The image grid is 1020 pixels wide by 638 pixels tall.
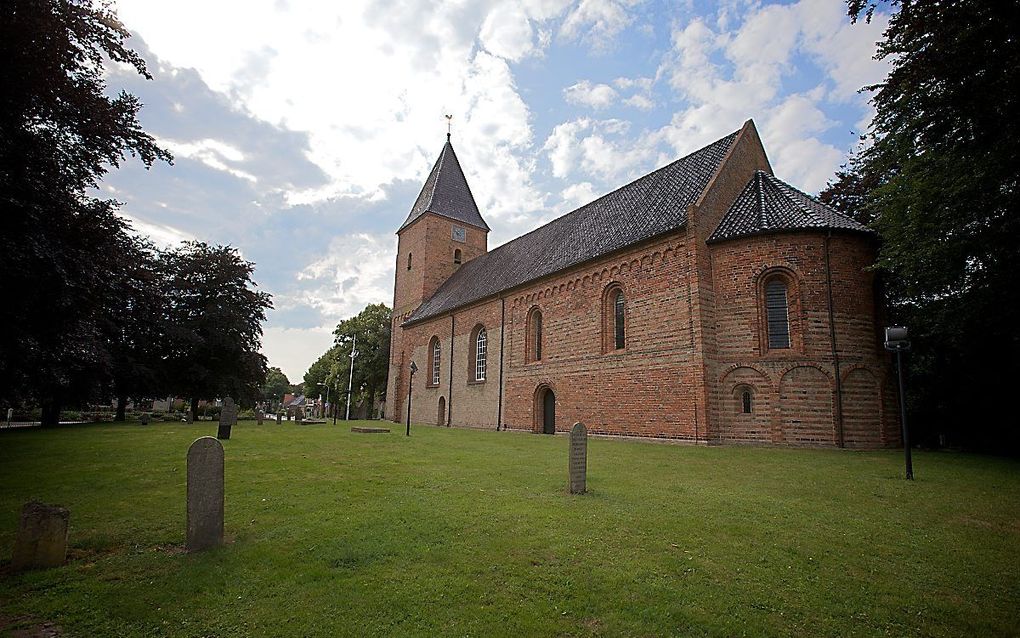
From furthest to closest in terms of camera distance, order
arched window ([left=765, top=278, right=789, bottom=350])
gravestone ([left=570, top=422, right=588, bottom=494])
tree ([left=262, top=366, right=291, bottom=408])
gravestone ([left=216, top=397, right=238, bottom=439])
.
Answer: tree ([left=262, top=366, right=291, bottom=408]), arched window ([left=765, top=278, right=789, bottom=350]), gravestone ([left=216, top=397, right=238, bottom=439]), gravestone ([left=570, top=422, right=588, bottom=494])

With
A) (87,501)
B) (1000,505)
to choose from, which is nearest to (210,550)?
(87,501)

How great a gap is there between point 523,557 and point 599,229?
2136 centimetres

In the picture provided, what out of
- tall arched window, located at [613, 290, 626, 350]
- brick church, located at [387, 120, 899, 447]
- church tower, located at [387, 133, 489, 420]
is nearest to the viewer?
brick church, located at [387, 120, 899, 447]

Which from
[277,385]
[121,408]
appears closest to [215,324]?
[121,408]

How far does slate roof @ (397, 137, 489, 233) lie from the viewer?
40250 mm

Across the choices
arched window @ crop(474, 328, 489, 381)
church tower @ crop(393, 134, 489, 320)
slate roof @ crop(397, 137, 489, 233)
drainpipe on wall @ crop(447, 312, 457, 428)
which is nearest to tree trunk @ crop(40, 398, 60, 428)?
drainpipe on wall @ crop(447, 312, 457, 428)

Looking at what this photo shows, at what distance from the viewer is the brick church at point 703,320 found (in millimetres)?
16922

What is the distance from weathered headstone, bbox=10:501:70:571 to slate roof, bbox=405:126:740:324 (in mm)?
18373

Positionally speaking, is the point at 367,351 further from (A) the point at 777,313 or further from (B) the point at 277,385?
(B) the point at 277,385

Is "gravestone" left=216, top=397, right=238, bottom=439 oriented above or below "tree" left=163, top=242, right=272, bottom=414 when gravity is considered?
below

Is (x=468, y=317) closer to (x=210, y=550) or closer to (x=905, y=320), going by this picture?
(x=905, y=320)

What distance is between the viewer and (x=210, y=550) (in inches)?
211

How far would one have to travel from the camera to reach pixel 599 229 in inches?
978

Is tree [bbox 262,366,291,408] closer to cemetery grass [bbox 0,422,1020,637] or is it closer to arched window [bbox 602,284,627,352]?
arched window [bbox 602,284,627,352]
